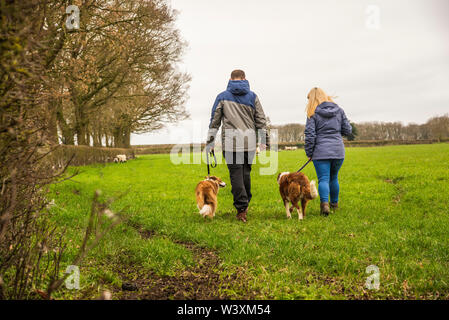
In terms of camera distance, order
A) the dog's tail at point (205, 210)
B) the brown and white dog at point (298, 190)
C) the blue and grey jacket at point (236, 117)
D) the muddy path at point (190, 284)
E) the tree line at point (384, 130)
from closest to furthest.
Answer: the muddy path at point (190, 284) < the brown and white dog at point (298, 190) < the dog's tail at point (205, 210) < the blue and grey jacket at point (236, 117) < the tree line at point (384, 130)

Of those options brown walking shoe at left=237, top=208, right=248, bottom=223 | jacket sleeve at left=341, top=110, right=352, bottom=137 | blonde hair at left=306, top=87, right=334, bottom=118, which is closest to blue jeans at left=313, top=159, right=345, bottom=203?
jacket sleeve at left=341, top=110, right=352, bottom=137

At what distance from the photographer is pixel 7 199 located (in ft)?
7.76


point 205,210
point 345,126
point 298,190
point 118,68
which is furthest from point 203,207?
point 118,68

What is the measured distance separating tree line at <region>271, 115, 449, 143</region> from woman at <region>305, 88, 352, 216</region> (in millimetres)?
82747

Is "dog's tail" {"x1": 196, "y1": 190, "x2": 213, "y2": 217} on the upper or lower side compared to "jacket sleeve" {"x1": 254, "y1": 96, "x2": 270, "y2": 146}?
lower

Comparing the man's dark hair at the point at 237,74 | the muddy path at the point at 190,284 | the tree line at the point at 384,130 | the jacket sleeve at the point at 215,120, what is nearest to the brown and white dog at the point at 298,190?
the jacket sleeve at the point at 215,120

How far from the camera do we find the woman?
6035 millimetres

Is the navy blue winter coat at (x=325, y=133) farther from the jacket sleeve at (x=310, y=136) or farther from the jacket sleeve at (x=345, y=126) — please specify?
the jacket sleeve at (x=345, y=126)

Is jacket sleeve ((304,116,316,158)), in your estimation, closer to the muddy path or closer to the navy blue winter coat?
the navy blue winter coat

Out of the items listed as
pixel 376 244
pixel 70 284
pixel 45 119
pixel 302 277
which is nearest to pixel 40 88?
pixel 45 119

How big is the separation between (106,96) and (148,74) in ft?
12.5

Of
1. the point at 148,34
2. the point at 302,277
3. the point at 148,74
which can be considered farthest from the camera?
the point at 148,74

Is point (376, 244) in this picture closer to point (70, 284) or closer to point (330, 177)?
point (330, 177)

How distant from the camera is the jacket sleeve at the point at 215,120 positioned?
19.4 feet
